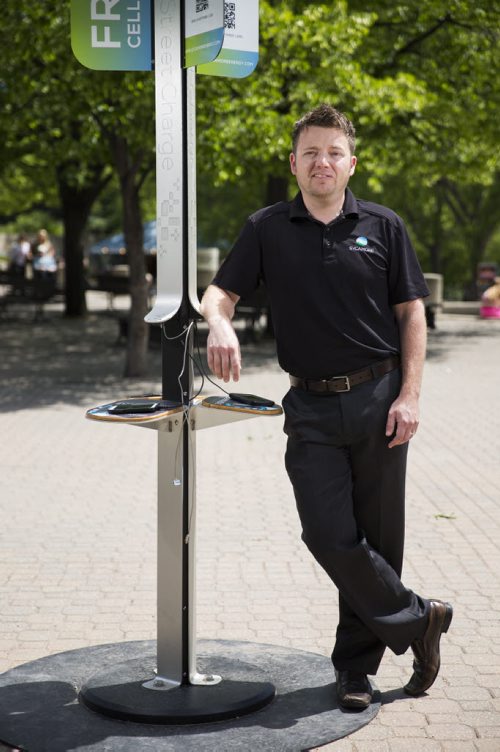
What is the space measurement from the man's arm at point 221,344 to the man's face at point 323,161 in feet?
1.71

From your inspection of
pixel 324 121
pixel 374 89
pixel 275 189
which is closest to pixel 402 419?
pixel 324 121

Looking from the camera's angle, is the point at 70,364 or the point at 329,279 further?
the point at 70,364

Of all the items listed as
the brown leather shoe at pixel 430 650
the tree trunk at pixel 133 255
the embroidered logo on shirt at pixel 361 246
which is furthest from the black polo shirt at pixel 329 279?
the tree trunk at pixel 133 255

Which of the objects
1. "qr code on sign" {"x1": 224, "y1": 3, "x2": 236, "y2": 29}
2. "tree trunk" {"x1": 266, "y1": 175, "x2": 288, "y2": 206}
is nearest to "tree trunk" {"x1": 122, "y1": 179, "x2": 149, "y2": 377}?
"tree trunk" {"x1": 266, "y1": 175, "x2": 288, "y2": 206}

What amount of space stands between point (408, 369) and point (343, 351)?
238 mm

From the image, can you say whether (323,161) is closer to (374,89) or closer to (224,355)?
(224,355)

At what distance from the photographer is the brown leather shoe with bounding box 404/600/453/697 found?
417 centimetres

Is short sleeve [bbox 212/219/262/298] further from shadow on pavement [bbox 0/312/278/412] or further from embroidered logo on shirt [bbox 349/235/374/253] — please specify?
shadow on pavement [bbox 0/312/278/412]

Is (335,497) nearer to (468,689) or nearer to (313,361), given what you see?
(313,361)

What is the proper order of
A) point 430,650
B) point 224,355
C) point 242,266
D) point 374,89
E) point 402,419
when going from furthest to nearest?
point 374,89 → point 430,650 → point 242,266 → point 402,419 → point 224,355

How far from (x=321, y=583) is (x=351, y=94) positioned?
10.2 meters

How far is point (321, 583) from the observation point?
5844 mm

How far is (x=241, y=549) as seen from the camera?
6.54 metres

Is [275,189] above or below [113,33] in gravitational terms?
below
